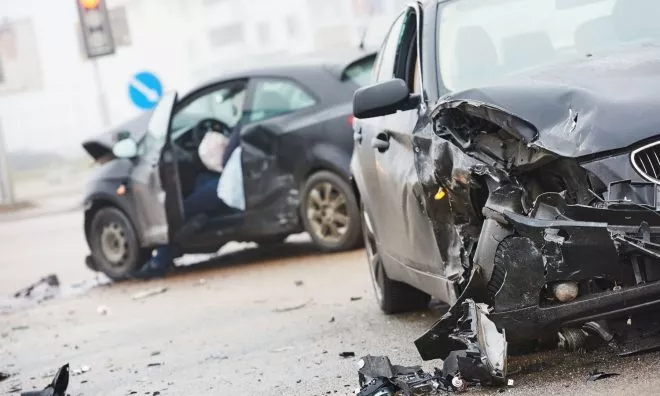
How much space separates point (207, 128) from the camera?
490 inches

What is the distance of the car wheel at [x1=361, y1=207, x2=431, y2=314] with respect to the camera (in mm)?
7812

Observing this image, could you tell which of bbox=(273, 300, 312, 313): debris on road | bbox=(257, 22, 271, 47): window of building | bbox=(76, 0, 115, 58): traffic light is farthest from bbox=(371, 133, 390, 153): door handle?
bbox=(257, 22, 271, 47): window of building

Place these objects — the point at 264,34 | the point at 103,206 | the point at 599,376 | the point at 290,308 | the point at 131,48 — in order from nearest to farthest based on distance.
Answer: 1. the point at 599,376
2. the point at 290,308
3. the point at 103,206
4. the point at 264,34
5. the point at 131,48

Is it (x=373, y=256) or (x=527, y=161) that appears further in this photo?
(x=373, y=256)

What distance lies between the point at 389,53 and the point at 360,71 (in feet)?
15.6

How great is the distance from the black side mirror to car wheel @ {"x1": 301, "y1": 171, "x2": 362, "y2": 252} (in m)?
5.29

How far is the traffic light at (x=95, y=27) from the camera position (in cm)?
2023

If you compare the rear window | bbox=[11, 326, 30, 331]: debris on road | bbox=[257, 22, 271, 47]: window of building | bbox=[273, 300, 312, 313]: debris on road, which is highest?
the rear window

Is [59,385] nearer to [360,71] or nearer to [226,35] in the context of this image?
[360,71]

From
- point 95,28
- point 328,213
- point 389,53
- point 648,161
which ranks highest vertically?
point 389,53

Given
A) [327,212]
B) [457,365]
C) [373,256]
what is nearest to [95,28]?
[327,212]

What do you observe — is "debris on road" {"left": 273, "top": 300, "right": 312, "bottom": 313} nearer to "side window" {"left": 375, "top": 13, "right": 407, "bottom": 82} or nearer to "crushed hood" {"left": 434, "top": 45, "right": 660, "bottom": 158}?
"side window" {"left": 375, "top": 13, "right": 407, "bottom": 82}

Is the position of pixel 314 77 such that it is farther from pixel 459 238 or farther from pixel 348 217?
pixel 459 238

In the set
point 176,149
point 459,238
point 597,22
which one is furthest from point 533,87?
point 176,149
